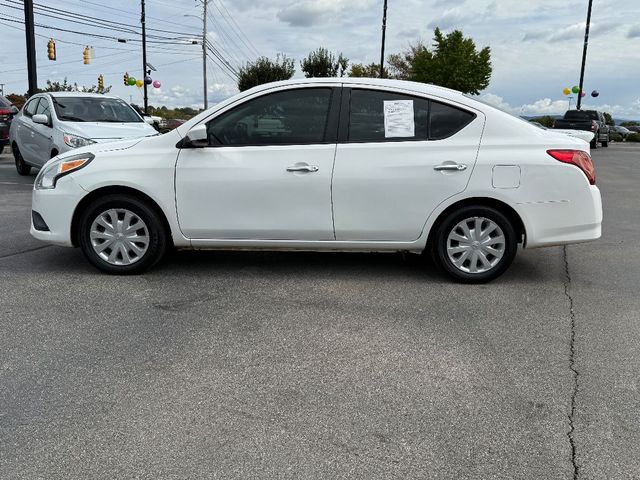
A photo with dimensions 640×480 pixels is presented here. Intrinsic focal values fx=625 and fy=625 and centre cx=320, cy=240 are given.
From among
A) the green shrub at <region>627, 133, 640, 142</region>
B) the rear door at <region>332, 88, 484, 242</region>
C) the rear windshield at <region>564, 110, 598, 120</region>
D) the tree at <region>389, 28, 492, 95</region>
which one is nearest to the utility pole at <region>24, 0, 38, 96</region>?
the rear door at <region>332, 88, 484, 242</region>

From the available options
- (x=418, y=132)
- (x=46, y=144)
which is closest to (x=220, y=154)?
(x=418, y=132)

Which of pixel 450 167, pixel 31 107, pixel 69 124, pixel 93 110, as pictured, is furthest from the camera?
pixel 31 107

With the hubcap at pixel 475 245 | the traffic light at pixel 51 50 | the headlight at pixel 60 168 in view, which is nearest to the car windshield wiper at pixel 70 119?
the headlight at pixel 60 168

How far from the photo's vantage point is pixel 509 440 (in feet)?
9.32

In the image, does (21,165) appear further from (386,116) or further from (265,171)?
(386,116)

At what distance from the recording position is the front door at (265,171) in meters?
5.21

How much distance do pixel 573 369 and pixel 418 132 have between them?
7.91 ft

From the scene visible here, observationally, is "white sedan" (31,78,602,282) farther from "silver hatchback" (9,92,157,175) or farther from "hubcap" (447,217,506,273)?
"silver hatchback" (9,92,157,175)

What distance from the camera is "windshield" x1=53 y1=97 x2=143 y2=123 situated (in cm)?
1127

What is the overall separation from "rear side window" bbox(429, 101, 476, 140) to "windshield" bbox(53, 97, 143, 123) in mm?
7862

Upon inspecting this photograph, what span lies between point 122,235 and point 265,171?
4.56ft

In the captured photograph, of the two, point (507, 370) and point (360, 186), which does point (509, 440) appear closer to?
point (507, 370)

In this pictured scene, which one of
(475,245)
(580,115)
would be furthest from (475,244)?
(580,115)

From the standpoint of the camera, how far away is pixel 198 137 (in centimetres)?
516
